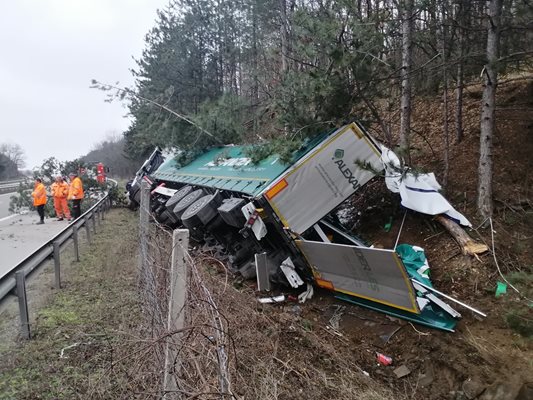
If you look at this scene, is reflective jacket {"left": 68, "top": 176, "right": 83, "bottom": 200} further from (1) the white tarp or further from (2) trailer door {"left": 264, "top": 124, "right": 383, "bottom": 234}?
(1) the white tarp

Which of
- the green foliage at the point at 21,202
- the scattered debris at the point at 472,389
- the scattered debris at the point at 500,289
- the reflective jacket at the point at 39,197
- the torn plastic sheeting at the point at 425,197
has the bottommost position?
the green foliage at the point at 21,202

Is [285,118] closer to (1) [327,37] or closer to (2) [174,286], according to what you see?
(1) [327,37]

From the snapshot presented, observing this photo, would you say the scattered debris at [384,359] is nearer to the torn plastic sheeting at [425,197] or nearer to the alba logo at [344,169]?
the torn plastic sheeting at [425,197]

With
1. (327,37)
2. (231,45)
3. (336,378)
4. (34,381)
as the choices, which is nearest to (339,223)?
(327,37)

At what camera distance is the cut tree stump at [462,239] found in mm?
6742

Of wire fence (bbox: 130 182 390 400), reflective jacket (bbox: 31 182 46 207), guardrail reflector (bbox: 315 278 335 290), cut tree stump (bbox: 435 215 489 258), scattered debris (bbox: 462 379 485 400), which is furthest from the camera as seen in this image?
reflective jacket (bbox: 31 182 46 207)

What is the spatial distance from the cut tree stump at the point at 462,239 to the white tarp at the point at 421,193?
0.12 m

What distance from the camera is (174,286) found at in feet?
8.11

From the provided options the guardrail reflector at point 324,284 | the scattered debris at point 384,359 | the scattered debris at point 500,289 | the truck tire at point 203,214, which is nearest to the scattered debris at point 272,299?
the guardrail reflector at point 324,284

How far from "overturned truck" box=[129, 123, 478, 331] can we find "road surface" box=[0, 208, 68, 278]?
3.75m

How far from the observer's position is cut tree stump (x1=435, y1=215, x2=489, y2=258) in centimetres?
674

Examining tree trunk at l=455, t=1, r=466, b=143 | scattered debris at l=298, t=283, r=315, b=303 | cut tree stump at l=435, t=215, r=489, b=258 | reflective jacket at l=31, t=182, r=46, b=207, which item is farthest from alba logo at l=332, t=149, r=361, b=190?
reflective jacket at l=31, t=182, r=46, b=207

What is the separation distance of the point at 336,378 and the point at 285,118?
5.41 m

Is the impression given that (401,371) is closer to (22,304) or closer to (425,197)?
(425,197)
